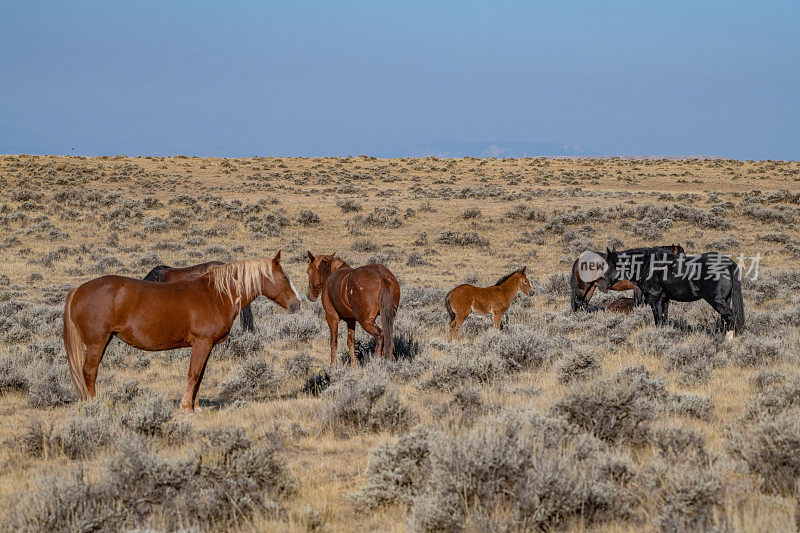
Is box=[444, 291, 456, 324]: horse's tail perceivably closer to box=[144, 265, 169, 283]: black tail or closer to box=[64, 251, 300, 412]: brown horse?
box=[144, 265, 169, 283]: black tail

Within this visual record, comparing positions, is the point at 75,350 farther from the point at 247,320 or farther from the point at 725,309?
the point at 725,309

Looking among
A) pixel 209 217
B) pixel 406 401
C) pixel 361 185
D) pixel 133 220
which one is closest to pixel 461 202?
pixel 361 185

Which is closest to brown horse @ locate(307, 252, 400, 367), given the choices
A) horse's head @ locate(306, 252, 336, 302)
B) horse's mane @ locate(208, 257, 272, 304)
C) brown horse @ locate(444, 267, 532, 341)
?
horse's head @ locate(306, 252, 336, 302)

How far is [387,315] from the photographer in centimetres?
899

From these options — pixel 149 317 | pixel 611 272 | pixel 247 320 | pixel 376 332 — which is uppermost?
pixel 611 272

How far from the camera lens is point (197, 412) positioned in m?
6.74

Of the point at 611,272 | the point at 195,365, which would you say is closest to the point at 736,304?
the point at 611,272

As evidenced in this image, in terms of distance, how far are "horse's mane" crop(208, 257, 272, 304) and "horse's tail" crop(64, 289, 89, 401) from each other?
Answer: 62.5 inches

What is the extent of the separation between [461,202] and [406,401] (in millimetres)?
28677

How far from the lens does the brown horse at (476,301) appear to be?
11.9 metres

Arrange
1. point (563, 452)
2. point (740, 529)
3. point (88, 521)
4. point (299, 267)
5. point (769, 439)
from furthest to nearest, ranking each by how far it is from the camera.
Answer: point (299, 267), point (563, 452), point (769, 439), point (88, 521), point (740, 529)

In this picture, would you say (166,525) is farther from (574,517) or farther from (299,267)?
(299,267)

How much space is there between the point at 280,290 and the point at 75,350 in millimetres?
2388

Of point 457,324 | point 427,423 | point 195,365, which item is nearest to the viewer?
point 427,423
